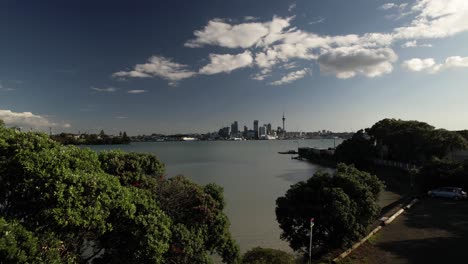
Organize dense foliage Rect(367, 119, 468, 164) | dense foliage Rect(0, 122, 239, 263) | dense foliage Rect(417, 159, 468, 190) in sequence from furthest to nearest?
dense foliage Rect(367, 119, 468, 164), dense foliage Rect(417, 159, 468, 190), dense foliage Rect(0, 122, 239, 263)

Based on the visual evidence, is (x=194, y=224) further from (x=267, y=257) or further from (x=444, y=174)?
(x=444, y=174)

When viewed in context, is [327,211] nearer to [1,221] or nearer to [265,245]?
[265,245]

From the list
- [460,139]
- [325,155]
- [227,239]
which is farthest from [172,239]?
[325,155]

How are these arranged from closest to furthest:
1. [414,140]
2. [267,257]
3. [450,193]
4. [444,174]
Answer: [267,257]
[450,193]
[444,174]
[414,140]

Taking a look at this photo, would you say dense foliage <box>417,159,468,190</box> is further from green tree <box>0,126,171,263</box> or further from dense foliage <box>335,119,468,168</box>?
green tree <box>0,126,171,263</box>

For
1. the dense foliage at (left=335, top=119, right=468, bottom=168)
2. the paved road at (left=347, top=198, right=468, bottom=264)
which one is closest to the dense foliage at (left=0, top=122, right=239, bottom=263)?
the paved road at (left=347, top=198, right=468, bottom=264)

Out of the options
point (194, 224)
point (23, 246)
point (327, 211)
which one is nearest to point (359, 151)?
point (327, 211)

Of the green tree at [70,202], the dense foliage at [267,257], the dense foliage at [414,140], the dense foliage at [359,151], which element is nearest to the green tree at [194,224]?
the green tree at [70,202]

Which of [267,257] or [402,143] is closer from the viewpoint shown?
[267,257]
